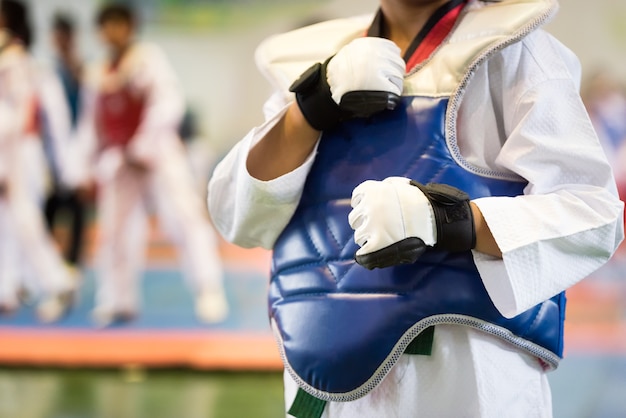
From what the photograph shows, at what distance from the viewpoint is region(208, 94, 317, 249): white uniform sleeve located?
1082 mm

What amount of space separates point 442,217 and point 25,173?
3581 millimetres

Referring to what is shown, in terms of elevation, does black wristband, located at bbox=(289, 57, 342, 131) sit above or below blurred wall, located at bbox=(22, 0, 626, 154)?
above

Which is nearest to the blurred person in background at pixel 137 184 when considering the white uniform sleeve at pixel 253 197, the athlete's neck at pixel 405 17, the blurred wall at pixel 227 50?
the blurred wall at pixel 227 50

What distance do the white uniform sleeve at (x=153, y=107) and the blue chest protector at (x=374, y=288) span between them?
2837 millimetres

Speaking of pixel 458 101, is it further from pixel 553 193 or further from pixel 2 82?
pixel 2 82

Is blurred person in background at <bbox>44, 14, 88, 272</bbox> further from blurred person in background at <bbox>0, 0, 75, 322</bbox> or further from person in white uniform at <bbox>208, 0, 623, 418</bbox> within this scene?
person in white uniform at <bbox>208, 0, 623, 418</bbox>

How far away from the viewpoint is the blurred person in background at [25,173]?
3926mm

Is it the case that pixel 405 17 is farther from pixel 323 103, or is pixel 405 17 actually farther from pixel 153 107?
pixel 153 107

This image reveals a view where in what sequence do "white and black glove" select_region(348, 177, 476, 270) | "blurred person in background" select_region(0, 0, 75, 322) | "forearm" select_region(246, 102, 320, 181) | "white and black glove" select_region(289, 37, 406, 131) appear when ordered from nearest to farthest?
"white and black glove" select_region(348, 177, 476, 270) < "white and black glove" select_region(289, 37, 406, 131) < "forearm" select_region(246, 102, 320, 181) < "blurred person in background" select_region(0, 0, 75, 322)

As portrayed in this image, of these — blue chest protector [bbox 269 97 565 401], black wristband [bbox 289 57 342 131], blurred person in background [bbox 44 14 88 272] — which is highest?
black wristband [bbox 289 57 342 131]

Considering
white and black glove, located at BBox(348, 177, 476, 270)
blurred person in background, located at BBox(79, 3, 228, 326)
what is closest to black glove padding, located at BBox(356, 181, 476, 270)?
white and black glove, located at BBox(348, 177, 476, 270)

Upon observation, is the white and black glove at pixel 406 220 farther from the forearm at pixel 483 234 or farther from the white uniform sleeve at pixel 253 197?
the white uniform sleeve at pixel 253 197

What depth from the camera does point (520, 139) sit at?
96 centimetres

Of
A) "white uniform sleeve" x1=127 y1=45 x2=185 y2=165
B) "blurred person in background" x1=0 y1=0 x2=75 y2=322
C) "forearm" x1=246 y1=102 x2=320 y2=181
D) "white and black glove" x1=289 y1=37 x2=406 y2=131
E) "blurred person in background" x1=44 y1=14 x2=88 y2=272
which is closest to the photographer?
"white and black glove" x1=289 y1=37 x2=406 y2=131
